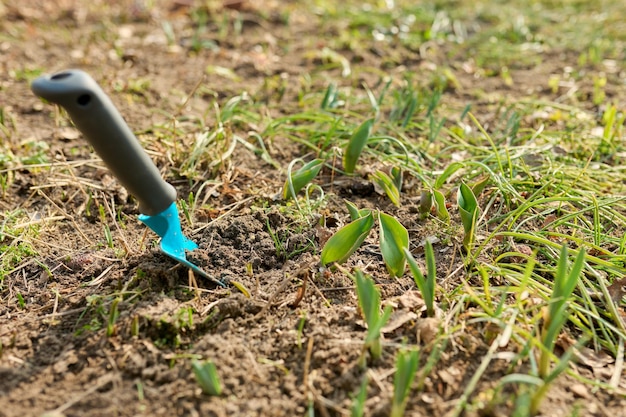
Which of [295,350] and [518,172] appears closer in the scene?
[295,350]

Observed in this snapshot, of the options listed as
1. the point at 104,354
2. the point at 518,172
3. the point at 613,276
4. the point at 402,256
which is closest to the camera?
the point at 104,354

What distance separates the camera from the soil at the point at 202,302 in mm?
1374

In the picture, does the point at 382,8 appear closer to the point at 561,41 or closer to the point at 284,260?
the point at 561,41

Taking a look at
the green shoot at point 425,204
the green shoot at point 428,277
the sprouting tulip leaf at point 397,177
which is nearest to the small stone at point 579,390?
the green shoot at point 428,277

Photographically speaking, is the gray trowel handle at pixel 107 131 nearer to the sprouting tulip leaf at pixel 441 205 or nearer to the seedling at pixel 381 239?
the seedling at pixel 381 239

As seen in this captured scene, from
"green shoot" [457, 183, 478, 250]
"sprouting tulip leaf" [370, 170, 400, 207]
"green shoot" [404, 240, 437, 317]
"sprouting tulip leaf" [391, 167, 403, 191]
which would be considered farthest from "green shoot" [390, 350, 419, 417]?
"sprouting tulip leaf" [391, 167, 403, 191]

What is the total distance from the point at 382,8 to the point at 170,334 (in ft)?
10.4

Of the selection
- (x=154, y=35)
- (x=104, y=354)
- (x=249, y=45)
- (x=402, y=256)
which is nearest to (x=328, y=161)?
(x=402, y=256)

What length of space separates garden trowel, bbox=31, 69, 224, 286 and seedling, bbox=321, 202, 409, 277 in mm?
332

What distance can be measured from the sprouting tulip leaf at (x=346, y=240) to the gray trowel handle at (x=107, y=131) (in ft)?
1.44

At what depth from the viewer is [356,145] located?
2176 millimetres

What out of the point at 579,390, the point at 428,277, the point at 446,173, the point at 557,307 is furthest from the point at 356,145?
the point at 579,390

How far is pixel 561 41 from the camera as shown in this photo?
3.70 metres

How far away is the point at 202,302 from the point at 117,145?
0.49 metres
